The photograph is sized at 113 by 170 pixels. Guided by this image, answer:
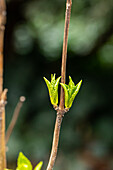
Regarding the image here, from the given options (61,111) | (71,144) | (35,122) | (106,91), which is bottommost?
(61,111)

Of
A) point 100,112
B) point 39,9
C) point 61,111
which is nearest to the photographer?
point 61,111

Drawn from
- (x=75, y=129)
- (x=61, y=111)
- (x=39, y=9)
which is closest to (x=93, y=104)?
(x=75, y=129)

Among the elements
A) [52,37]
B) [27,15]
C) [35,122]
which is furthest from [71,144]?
[27,15]

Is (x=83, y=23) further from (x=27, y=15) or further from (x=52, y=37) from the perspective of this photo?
(x=27, y=15)

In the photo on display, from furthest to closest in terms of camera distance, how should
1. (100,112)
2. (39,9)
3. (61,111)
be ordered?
(100,112) → (39,9) → (61,111)

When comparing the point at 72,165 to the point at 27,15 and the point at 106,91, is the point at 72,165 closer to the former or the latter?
the point at 106,91

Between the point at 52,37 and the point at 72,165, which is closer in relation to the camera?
the point at 52,37

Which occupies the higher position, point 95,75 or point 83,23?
point 83,23
